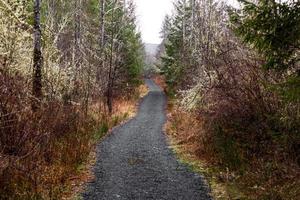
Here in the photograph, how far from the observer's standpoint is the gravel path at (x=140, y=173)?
25.9 feet

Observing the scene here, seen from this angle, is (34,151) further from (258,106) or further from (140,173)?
(258,106)

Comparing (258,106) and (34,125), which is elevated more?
(258,106)

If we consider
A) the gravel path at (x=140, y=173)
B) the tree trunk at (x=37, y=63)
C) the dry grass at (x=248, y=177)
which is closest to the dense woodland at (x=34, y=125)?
the tree trunk at (x=37, y=63)

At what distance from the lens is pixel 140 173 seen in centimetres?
955

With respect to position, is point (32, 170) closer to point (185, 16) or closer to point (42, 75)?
point (42, 75)

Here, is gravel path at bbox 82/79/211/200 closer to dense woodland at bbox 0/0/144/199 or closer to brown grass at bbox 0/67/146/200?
brown grass at bbox 0/67/146/200

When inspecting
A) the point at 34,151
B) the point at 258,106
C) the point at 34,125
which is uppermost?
the point at 258,106

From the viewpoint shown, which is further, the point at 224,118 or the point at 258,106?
Result: the point at 224,118

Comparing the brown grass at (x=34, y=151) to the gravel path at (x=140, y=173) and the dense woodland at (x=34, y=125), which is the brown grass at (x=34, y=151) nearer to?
the dense woodland at (x=34, y=125)

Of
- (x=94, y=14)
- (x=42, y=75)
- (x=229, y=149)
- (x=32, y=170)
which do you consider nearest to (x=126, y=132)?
(x=42, y=75)

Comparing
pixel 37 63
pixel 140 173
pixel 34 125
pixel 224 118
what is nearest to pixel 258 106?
pixel 224 118

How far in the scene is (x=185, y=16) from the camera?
32000 mm

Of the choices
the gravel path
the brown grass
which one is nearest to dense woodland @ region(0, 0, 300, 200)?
the brown grass

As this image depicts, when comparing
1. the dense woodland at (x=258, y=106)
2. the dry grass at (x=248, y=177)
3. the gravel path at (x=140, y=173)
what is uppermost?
the dense woodland at (x=258, y=106)
